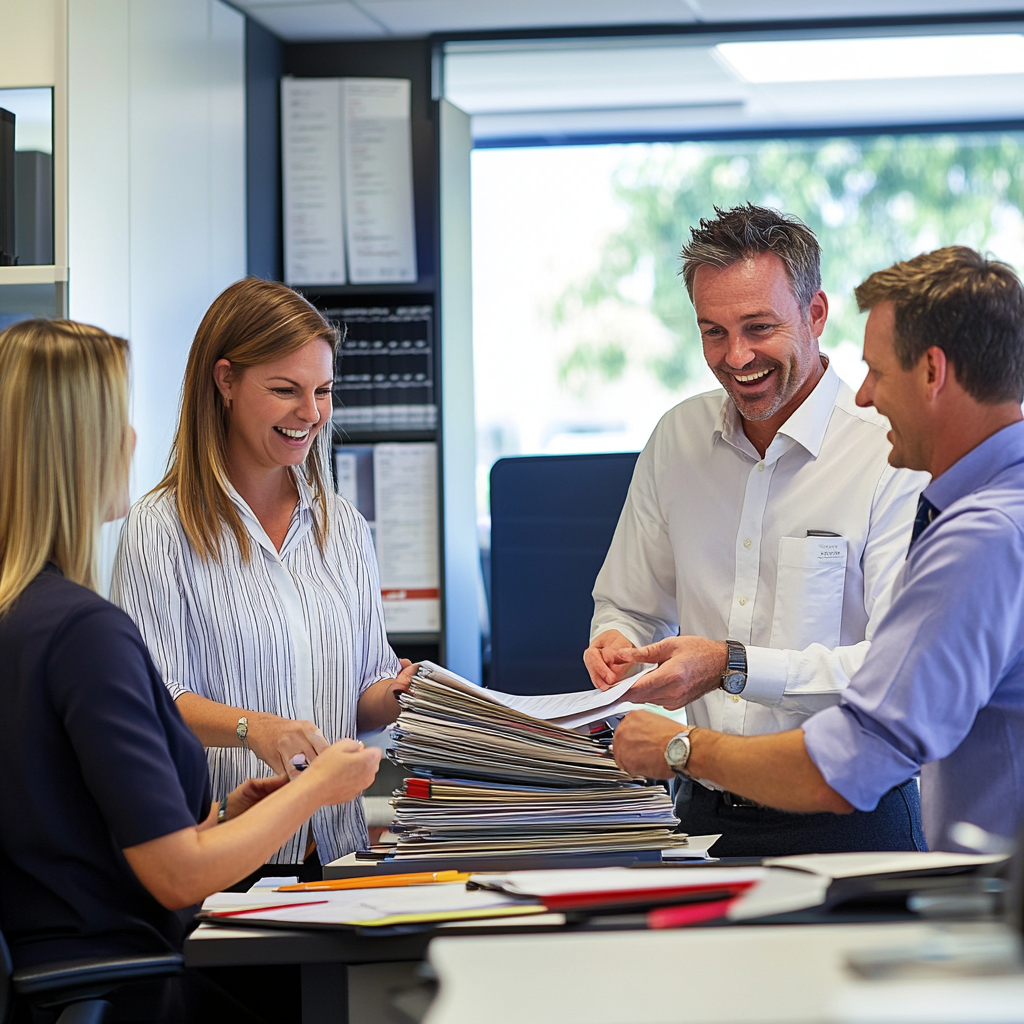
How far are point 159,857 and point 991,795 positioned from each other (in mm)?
970

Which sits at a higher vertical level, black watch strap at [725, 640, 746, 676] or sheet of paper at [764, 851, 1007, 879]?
black watch strap at [725, 640, 746, 676]

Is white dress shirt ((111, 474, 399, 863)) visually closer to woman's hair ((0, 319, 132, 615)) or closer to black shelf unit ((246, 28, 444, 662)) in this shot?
woman's hair ((0, 319, 132, 615))

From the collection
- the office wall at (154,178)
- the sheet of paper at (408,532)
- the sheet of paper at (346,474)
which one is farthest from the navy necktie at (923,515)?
the sheet of paper at (346,474)

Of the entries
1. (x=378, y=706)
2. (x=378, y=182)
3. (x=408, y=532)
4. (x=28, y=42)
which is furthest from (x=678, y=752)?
(x=378, y=182)

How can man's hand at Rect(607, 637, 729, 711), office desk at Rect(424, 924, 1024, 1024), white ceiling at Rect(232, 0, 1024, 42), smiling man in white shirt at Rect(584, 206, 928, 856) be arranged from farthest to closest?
1. white ceiling at Rect(232, 0, 1024, 42)
2. smiling man in white shirt at Rect(584, 206, 928, 856)
3. man's hand at Rect(607, 637, 729, 711)
4. office desk at Rect(424, 924, 1024, 1024)

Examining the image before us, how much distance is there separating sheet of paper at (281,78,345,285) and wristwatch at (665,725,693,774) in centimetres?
270

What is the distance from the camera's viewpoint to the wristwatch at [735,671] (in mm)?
1837

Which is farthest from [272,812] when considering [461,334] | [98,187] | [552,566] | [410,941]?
[461,334]

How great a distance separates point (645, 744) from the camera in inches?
59.9

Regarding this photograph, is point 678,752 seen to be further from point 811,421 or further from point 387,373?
point 387,373

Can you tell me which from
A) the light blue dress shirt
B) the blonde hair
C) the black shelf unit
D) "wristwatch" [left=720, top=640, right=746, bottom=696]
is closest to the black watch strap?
"wristwatch" [left=720, top=640, right=746, bottom=696]

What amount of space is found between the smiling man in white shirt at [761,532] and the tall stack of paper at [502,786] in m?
0.29

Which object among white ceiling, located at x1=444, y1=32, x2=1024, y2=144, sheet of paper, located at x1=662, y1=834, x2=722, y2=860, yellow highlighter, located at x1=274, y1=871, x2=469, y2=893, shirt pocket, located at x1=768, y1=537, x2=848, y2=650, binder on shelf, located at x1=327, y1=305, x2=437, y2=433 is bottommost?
sheet of paper, located at x1=662, y1=834, x2=722, y2=860

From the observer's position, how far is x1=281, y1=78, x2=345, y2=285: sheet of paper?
3883 mm
